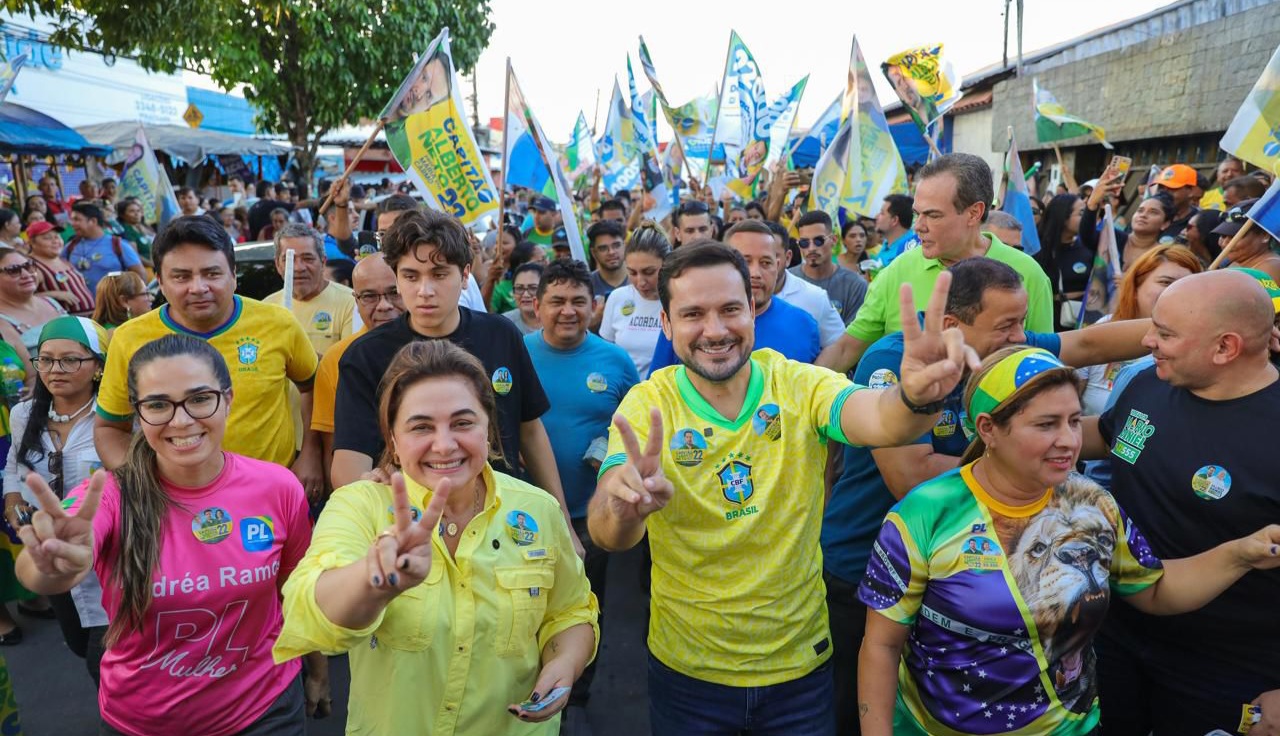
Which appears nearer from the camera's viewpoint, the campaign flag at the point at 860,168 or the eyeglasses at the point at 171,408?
the eyeglasses at the point at 171,408

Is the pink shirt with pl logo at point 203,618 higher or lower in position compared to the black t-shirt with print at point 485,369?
lower

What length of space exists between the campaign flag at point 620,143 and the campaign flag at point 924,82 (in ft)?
13.5

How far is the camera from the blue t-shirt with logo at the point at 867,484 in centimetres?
277

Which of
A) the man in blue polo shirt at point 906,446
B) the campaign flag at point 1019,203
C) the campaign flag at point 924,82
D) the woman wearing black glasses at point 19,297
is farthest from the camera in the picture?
the campaign flag at point 924,82

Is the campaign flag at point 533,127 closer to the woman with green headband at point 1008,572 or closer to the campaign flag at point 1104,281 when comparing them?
the campaign flag at point 1104,281

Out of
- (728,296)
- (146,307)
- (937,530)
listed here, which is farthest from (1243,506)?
(146,307)

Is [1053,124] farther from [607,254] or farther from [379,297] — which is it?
[379,297]

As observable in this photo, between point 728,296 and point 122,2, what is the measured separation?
8219mm

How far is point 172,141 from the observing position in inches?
781

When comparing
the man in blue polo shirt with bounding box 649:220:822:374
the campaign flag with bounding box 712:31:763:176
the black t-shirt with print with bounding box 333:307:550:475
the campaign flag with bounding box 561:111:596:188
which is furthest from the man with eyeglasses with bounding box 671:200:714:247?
the campaign flag with bounding box 561:111:596:188

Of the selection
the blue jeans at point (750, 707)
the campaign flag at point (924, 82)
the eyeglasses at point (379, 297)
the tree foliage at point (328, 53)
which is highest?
the tree foliage at point (328, 53)

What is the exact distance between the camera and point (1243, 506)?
241 cm

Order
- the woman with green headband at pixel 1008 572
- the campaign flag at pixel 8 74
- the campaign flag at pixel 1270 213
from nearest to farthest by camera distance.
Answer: the woman with green headband at pixel 1008 572 < the campaign flag at pixel 1270 213 < the campaign flag at pixel 8 74

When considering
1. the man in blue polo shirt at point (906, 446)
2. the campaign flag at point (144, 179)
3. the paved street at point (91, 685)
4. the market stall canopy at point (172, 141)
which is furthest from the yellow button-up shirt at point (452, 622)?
the market stall canopy at point (172, 141)
